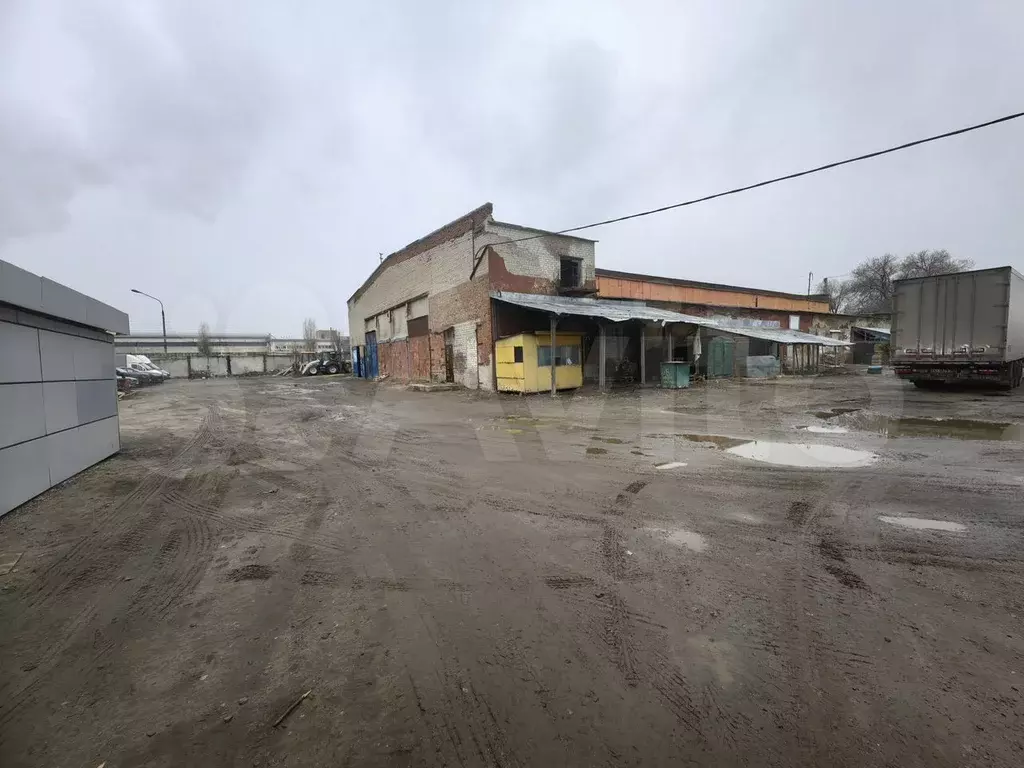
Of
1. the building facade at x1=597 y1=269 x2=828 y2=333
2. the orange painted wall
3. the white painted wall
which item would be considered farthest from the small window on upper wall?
the white painted wall

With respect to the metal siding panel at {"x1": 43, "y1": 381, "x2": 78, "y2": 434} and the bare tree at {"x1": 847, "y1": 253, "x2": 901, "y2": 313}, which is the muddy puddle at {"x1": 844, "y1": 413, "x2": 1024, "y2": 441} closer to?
the metal siding panel at {"x1": 43, "y1": 381, "x2": 78, "y2": 434}

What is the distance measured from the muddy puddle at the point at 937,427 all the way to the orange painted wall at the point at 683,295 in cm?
1468

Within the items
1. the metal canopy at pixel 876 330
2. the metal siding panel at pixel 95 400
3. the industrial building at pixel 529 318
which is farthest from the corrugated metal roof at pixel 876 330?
the metal siding panel at pixel 95 400

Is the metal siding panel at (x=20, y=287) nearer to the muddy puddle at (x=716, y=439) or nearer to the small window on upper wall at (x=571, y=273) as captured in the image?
the muddy puddle at (x=716, y=439)

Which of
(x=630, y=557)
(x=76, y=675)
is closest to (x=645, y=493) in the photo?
(x=630, y=557)

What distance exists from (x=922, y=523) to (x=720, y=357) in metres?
20.5

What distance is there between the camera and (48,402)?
6.11 m

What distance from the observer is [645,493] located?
18.5 ft

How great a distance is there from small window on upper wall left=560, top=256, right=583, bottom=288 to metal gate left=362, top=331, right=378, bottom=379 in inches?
611

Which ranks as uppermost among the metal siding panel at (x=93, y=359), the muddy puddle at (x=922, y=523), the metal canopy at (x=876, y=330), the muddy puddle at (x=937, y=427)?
the metal canopy at (x=876, y=330)

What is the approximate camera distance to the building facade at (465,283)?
748 inches

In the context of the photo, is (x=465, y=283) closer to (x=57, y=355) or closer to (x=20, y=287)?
(x=57, y=355)

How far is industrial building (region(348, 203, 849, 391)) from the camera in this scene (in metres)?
18.2

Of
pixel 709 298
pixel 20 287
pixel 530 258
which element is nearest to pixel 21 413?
pixel 20 287
